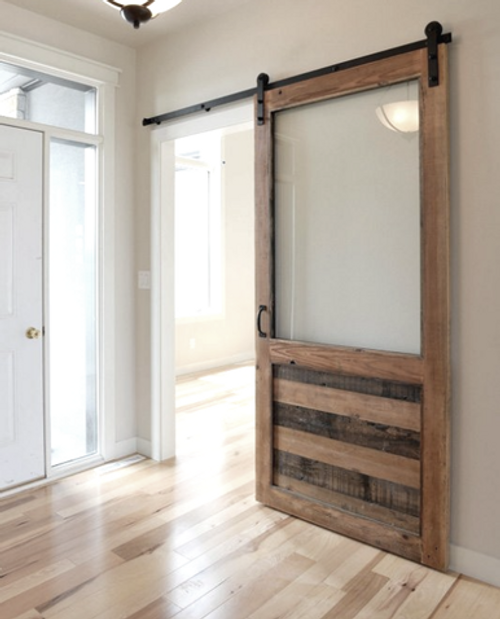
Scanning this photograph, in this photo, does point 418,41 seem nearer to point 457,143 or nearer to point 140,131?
point 457,143

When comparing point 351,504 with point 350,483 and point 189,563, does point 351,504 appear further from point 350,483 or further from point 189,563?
point 189,563

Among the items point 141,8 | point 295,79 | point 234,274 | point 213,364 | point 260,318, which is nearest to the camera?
point 141,8

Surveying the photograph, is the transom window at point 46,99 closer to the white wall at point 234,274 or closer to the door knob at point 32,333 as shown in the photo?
the door knob at point 32,333

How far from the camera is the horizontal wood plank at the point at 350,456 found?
2363 millimetres

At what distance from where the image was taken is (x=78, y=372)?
3.48 metres

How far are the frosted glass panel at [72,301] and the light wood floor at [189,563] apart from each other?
35cm

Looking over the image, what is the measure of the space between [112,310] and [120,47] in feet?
5.74

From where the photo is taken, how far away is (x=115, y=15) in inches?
121

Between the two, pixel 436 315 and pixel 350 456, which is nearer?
pixel 436 315

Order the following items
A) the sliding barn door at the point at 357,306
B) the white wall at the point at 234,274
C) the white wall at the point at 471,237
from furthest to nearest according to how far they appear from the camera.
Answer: the white wall at the point at 234,274 < the sliding barn door at the point at 357,306 < the white wall at the point at 471,237

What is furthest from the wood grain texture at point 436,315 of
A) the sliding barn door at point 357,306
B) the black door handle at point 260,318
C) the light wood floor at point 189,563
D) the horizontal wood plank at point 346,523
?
the black door handle at point 260,318

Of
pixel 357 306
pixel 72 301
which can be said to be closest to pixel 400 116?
pixel 357 306

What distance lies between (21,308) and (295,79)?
2000 millimetres

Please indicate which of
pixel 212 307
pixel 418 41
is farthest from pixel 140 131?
pixel 212 307
